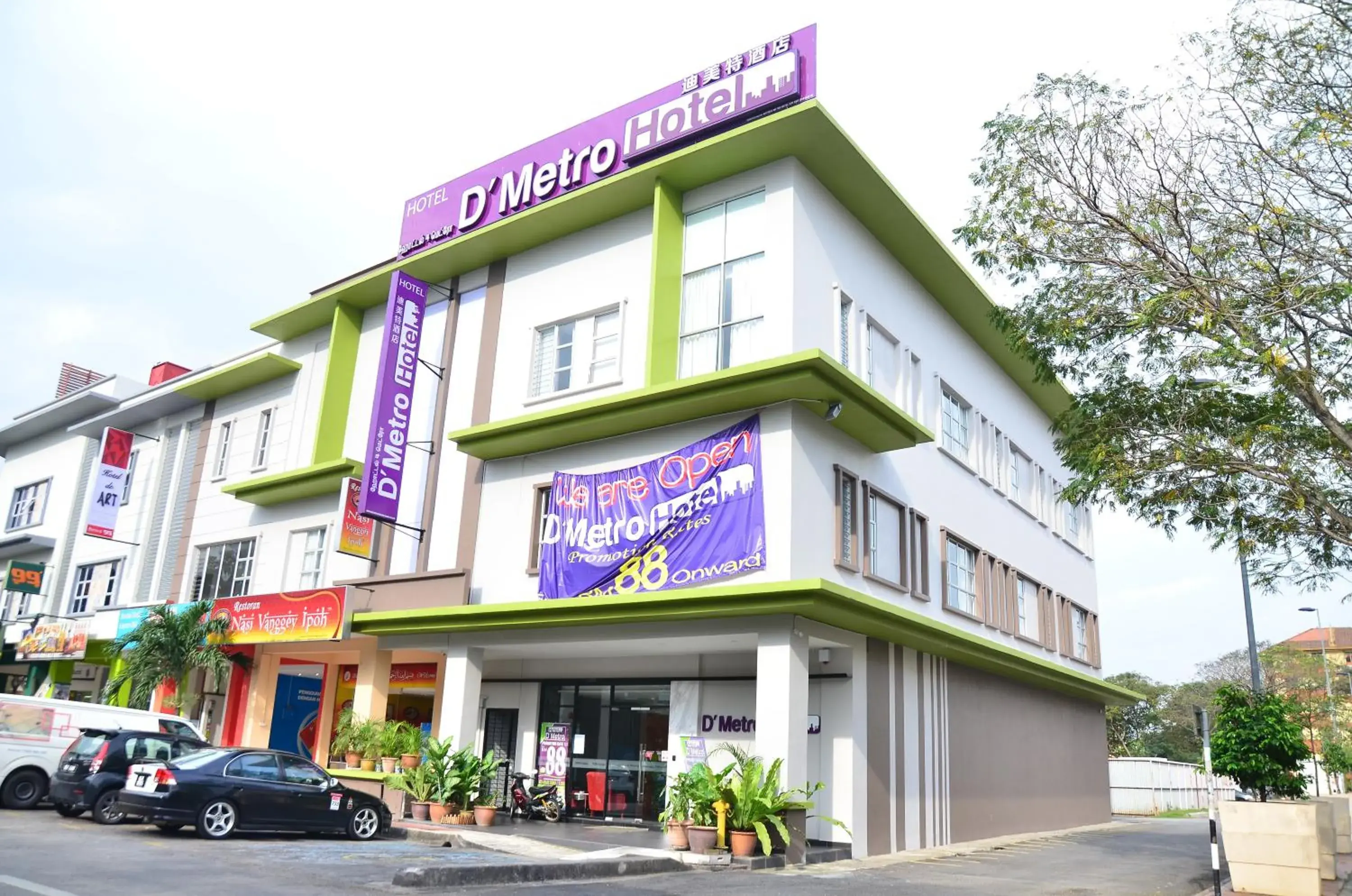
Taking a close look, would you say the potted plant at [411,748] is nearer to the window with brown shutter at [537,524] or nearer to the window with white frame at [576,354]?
the window with brown shutter at [537,524]

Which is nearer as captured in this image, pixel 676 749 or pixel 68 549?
pixel 676 749

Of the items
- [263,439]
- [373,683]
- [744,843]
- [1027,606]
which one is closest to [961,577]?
[1027,606]

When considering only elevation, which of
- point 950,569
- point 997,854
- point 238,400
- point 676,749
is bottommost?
point 997,854

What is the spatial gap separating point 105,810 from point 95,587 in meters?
18.6

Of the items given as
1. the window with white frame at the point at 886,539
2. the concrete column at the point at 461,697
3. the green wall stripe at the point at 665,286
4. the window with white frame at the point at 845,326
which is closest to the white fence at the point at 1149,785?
the window with white frame at the point at 886,539

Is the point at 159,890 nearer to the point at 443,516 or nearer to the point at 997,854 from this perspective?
the point at 443,516

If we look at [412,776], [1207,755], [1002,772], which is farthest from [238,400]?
[1207,755]

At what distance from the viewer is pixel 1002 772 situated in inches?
925

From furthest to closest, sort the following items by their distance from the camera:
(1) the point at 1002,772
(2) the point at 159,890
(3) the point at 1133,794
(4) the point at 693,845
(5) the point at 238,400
A: (3) the point at 1133,794
(5) the point at 238,400
(1) the point at 1002,772
(4) the point at 693,845
(2) the point at 159,890

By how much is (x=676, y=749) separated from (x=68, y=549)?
85.7ft

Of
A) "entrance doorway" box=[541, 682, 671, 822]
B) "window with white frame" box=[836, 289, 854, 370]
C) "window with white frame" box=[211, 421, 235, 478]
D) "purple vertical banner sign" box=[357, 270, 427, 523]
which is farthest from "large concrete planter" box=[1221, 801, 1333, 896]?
"window with white frame" box=[211, 421, 235, 478]

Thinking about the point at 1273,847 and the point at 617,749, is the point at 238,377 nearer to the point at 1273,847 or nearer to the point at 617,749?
the point at 617,749

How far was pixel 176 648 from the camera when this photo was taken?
2409cm

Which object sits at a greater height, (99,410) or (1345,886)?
(99,410)
